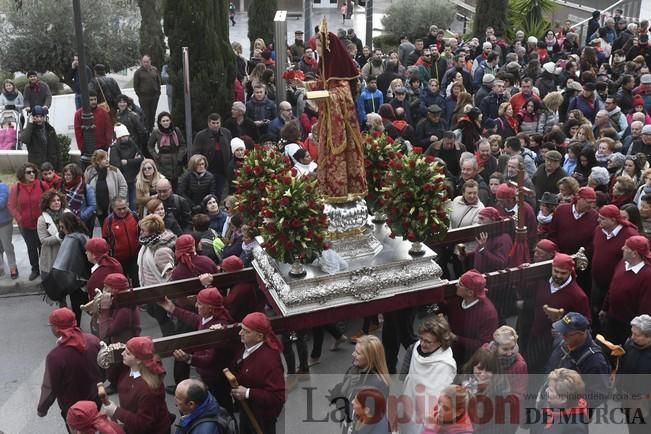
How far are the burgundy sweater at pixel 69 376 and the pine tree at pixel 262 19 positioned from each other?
1642 centimetres

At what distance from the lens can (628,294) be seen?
7.04 metres

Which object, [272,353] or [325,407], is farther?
[325,407]

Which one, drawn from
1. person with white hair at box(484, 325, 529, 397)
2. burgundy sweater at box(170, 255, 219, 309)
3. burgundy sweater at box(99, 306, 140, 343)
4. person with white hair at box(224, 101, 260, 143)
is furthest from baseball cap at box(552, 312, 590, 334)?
person with white hair at box(224, 101, 260, 143)

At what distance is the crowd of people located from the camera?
568 cm

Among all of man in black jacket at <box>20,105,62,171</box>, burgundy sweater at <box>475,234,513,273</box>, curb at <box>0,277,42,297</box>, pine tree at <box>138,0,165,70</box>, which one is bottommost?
curb at <box>0,277,42,297</box>

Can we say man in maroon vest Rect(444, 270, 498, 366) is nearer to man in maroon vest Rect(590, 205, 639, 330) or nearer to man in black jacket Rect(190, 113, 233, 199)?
man in maroon vest Rect(590, 205, 639, 330)

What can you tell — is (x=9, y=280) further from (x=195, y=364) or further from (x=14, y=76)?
(x=14, y=76)

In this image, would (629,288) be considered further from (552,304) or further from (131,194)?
(131,194)

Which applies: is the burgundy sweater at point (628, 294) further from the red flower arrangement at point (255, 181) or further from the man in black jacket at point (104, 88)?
the man in black jacket at point (104, 88)

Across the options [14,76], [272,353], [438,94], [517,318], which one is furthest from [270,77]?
[14,76]

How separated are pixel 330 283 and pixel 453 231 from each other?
68.2 inches

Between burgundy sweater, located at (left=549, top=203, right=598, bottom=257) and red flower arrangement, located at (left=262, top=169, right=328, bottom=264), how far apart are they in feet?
8.99

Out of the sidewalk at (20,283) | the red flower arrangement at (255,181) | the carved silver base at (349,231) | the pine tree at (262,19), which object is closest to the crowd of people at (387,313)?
the sidewalk at (20,283)

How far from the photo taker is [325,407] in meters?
7.55
